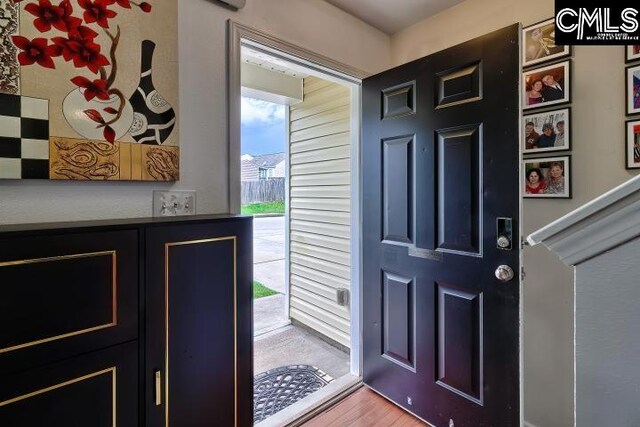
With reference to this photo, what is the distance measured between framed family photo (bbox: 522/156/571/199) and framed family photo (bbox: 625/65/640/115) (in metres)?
0.28

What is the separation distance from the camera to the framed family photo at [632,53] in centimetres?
134

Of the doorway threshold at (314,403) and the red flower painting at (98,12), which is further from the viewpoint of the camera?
the doorway threshold at (314,403)

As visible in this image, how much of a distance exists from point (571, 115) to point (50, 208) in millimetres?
2232

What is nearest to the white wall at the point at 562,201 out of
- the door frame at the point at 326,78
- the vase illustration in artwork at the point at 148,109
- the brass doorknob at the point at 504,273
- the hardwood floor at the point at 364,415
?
the brass doorknob at the point at 504,273

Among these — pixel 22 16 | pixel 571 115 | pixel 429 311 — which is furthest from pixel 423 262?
pixel 22 16

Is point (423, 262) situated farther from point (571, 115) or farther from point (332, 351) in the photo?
point (332, 351)

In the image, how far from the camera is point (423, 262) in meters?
1.76

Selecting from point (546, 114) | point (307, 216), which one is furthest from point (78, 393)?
point (307, 216)

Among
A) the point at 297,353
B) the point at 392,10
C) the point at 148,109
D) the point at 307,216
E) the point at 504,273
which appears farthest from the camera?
the point at 307,216

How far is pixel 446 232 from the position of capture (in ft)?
5.42

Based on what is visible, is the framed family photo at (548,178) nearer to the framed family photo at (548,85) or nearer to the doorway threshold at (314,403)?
the framed family photo at (548,85)

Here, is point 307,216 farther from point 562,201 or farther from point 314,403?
point 562,201

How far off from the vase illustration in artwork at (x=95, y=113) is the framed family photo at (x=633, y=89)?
6.80 ft

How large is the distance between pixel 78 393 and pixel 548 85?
2268mm
